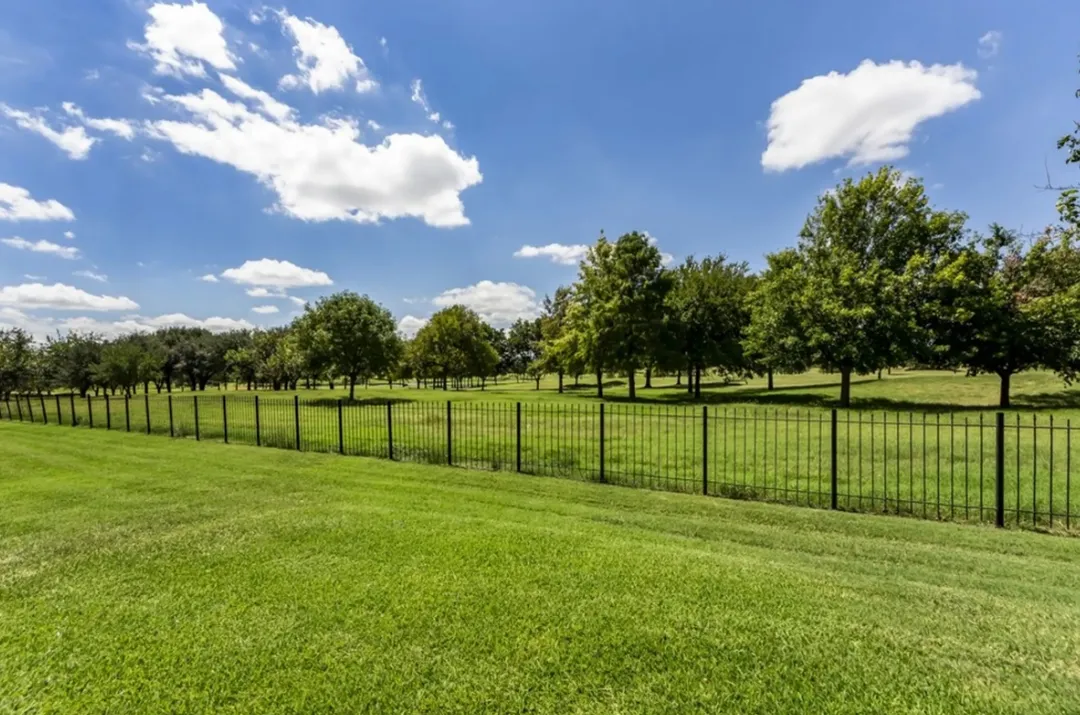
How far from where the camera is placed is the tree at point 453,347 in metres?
45.4

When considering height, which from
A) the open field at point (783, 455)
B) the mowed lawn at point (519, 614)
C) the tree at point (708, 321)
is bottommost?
the open field at point (783, 455)

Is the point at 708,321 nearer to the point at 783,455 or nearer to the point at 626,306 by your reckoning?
the point at 626,306

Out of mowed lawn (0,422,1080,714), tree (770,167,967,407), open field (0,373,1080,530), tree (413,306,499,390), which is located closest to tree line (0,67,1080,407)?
tree (770,167,967,407)

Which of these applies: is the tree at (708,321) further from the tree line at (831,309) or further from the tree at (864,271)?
the tree at (864,271)

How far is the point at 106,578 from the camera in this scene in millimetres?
4102

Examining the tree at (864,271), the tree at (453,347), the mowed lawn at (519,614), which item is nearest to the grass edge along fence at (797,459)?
the mowed lawn at (519,614)

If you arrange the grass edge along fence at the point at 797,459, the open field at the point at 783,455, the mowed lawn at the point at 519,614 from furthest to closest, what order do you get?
the open field at the point at 783,455, the grass edge along fence at the point at 797,459, the mowed lawn at the point at 519,614

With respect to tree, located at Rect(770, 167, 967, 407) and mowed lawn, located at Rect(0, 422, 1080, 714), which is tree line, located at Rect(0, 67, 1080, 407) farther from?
mowed lawn, located at Rect(0, 422, 1080, 714)

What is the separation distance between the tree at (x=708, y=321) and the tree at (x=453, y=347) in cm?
2076

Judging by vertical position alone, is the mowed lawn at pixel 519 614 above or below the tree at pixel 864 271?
below

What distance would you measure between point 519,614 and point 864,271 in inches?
1103

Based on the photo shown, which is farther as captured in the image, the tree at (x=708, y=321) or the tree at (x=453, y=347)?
the tree at (x=453, y=347)

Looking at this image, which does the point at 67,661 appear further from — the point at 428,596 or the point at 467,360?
the point at 467,360

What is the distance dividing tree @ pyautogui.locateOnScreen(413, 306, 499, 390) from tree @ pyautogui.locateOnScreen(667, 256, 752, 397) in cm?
2076
